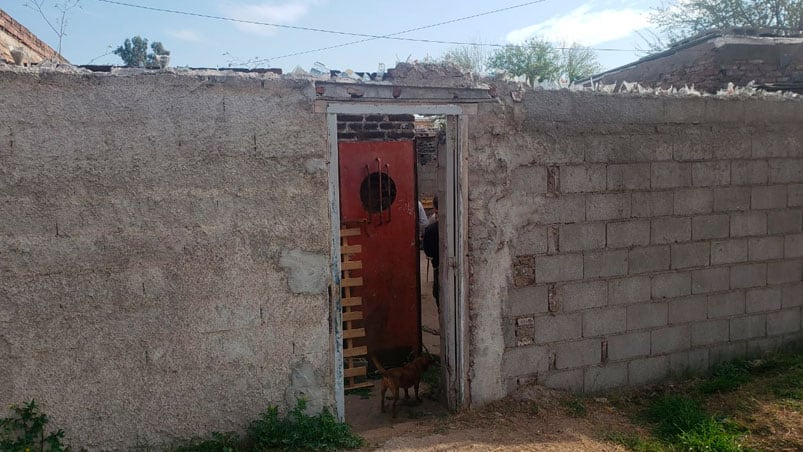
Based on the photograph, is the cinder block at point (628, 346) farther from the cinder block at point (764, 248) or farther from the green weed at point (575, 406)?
the cinder block at point (764, 248)

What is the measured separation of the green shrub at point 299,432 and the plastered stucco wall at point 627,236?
1.07 m

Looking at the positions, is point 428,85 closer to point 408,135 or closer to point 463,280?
point 463,280

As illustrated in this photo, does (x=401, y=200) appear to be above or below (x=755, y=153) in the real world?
below

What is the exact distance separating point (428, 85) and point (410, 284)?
8.43ft

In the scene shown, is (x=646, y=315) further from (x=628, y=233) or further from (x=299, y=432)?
(x=299, y=432)

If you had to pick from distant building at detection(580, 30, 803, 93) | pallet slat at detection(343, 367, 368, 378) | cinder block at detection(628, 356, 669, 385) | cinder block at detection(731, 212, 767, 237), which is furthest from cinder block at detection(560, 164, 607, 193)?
distant building at detection(580, 30, 803, 93)

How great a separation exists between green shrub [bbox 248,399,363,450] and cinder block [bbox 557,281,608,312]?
182 cm

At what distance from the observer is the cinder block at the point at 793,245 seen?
5.18 meters

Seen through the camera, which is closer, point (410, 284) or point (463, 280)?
point (463, 280)

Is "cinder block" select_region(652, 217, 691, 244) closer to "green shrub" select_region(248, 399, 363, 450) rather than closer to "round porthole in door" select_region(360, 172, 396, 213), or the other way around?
"round porthole in door" select_region(360, 172, 396, 213)

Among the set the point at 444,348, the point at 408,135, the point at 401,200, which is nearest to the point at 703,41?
the point at 408,135

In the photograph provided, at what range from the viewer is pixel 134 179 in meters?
3.43

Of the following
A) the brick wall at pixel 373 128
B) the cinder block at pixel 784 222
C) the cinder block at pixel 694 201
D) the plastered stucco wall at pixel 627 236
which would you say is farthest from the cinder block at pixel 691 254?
the brick wall at pixel 373 128

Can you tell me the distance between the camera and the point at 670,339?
483cm
